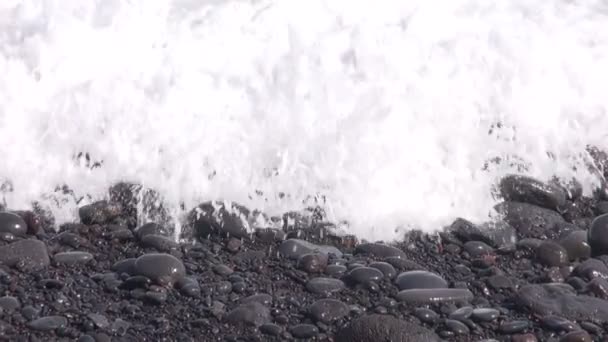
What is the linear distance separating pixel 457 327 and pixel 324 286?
787 millimetres

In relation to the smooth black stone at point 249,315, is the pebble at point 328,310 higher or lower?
higher

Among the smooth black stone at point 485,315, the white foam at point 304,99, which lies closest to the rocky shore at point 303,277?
the smooth black stone at point 485,315

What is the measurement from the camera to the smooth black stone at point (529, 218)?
514 cm

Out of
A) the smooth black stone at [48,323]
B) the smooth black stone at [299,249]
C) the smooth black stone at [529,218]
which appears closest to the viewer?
the smooth black stone at [48,323]

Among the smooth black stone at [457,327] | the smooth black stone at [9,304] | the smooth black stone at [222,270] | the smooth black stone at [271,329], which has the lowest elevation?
the smooth black stone at [271,329]

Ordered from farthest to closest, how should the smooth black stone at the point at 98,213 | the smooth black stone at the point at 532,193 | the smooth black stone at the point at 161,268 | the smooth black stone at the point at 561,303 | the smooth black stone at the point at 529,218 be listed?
the smooth black stone at the point at 532,193 < the smooth black stone at the point at 529,218 < the smooth black stone at the point at 98,213 < the smooth black stone at the point at 161,268 < the smooth black stone at the point at 561,303

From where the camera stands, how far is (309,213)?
5.08 metres

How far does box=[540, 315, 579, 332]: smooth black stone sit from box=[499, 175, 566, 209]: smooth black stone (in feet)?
4.71

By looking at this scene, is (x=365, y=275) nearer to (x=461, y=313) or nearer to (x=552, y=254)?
(x=461, y=313)

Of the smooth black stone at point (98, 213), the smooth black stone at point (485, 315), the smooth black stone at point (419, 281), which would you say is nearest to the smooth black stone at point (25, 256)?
the smooth black stone at point (98, 213)

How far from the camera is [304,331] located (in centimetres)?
385

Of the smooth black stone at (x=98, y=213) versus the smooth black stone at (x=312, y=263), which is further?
the smooth black stone at (x=98, y=213)

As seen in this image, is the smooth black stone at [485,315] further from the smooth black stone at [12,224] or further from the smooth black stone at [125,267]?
the smooth black stone at [12,224]

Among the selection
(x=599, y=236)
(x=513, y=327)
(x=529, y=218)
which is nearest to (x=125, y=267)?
(x=513, y=327)
